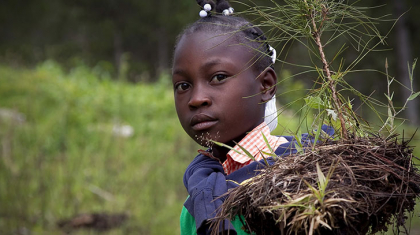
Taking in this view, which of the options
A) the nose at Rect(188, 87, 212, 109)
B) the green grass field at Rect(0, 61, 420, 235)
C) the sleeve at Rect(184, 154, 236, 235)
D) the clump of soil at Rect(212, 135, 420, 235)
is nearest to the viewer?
the clump of soil at Rect(212, 135, 420, 235)

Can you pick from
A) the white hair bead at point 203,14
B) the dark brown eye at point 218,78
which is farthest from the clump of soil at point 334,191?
the white hair bead at point 203,14

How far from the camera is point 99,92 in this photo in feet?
26.7

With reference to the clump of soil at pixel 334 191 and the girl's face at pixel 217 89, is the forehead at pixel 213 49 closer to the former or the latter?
the girl's face at pixel 217 89

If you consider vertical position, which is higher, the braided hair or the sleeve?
the braided hair

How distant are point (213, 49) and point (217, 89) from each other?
0.15 meters

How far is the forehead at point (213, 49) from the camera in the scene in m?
1.64

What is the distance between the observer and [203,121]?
5.35 feet

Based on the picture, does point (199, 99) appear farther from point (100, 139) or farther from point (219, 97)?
point (100, 139)

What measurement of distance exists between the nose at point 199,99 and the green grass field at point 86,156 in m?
1.02

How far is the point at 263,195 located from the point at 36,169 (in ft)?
10.6

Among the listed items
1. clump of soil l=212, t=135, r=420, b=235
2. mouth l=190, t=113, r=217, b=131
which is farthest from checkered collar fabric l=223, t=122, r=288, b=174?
clump of soil l=212, t=135, r=420, b=235

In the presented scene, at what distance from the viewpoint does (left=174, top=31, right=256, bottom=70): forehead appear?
5.40 feet

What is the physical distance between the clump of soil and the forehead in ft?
2.05

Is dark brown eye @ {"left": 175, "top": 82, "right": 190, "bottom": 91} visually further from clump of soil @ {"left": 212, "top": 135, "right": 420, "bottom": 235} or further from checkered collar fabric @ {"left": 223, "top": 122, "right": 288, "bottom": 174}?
clump of soil @ {"left": 212, "top": 135, "right": 420, "bottom": 235}
